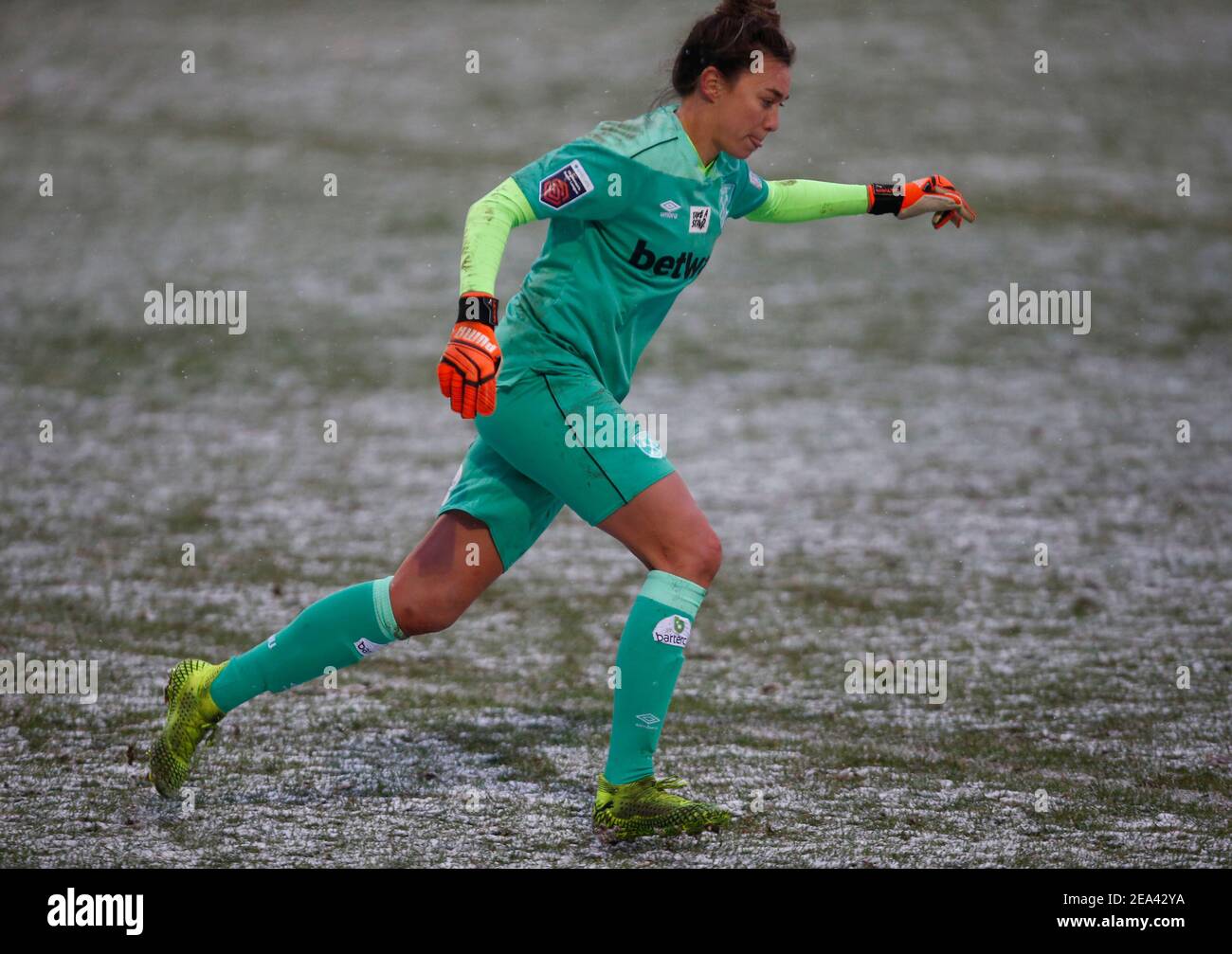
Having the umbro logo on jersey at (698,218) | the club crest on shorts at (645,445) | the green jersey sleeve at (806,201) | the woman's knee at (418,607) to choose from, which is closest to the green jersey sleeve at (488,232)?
the umbro logo on jersey at (698,218)

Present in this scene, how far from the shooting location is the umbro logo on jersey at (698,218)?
4.34 m

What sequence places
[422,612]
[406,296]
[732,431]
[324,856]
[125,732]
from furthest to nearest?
[406,296] → [732,431] → [125,732] → [422,612] → [324,856]

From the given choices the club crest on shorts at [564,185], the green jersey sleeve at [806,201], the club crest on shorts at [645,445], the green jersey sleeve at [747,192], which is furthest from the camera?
the green jersey sleeve at [806,201]

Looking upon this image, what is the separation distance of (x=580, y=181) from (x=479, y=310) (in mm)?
519

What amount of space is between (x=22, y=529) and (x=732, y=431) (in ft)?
15.9

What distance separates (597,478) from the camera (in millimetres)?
4191

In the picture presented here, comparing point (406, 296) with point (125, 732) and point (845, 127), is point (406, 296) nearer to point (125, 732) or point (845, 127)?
point (845, 127)

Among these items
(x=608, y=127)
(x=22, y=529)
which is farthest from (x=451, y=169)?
(x=608, y=127)

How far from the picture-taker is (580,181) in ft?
13.6

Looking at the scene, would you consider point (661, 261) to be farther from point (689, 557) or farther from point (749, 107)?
point (689, 557)

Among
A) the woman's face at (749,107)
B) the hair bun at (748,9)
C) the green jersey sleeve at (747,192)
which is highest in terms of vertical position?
the hair bun at (748,9)

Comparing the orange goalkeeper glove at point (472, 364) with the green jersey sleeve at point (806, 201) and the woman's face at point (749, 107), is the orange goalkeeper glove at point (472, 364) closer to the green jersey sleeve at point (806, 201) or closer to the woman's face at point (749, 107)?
the woman's face at point (749, 107)

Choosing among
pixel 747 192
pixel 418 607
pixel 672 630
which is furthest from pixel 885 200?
pixel 418 607

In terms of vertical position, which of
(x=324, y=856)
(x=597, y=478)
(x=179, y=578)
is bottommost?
(x=324, y=856)
